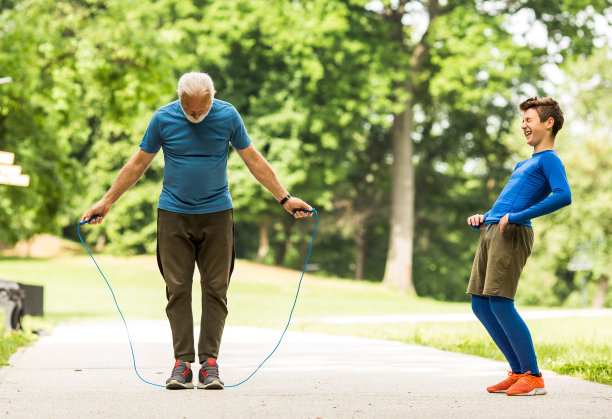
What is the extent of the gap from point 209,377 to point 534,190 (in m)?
2.24

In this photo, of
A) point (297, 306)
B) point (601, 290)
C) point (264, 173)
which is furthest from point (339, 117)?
point (264, 173)

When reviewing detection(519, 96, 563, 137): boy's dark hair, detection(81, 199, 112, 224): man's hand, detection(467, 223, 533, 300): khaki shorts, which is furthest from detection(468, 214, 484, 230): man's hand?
detection(81, 199, 112, 224): man's hand

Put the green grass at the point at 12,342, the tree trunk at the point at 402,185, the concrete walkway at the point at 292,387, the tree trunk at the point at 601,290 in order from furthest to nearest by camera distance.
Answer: the tree trunk at the point at 601,290
the tree trunk at the point at 402,185
the green grass at the point at 12,342
the concrete walkway at the point at 292,387

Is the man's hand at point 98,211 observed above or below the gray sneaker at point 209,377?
above

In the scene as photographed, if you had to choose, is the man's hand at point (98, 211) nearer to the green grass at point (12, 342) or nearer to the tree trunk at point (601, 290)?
the green grass at point (12, 342)

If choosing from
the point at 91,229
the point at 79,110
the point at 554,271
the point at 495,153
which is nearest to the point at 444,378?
the point at 79,110

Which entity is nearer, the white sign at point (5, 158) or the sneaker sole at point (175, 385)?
the sneaker sole at point (175, 385)

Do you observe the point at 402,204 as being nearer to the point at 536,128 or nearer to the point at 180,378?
the point at 536,128

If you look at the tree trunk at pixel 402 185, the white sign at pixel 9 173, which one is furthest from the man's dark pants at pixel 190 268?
the tree trunk at pixel 402 185

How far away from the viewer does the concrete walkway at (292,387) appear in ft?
15.3

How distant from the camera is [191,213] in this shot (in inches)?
215

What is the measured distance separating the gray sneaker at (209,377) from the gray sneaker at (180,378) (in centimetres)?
7

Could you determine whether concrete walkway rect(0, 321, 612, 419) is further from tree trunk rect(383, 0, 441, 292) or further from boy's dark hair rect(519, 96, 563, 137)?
tree trunk rect(383, 0, 441, 292)

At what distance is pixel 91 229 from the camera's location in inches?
1688
